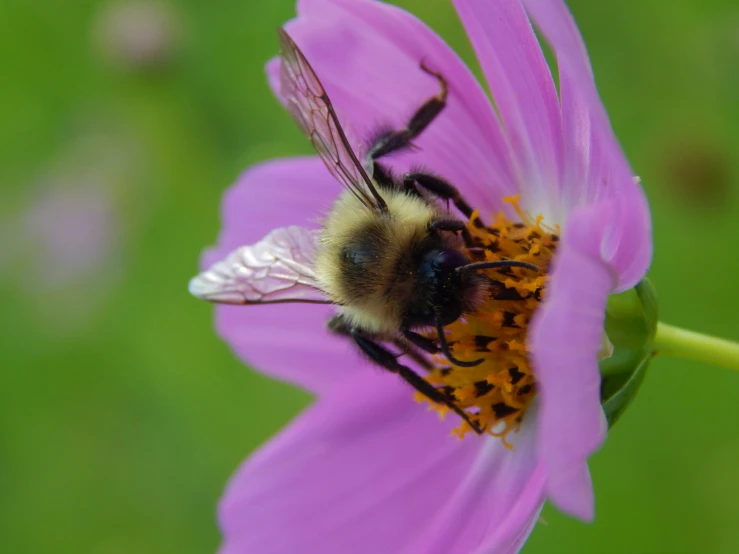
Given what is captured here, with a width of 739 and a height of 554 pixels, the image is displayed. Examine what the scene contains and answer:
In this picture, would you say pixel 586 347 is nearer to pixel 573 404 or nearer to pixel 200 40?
pixel 573 404

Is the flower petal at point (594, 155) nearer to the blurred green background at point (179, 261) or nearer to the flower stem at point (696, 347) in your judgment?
the flower stem at point (696, 347)

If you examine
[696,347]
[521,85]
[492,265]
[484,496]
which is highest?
[521,85]

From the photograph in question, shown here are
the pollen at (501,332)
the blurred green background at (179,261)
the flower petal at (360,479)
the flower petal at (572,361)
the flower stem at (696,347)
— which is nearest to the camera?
the flower petal at (572,361)

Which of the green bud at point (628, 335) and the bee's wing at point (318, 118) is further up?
the bee's wing at point (318, 118)

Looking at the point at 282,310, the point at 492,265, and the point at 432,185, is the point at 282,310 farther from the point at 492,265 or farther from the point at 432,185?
the point at 492,265

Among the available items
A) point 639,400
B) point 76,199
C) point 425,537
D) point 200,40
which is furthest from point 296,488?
point 76,199

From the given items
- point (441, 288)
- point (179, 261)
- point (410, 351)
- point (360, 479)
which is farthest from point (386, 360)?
point (179, 261)

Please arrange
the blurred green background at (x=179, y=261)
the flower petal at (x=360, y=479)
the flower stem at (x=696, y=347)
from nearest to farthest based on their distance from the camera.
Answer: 1. the flower stem at (x=696, y=347)
2. the flower petal at (x=360, y=479)
3. the blurred green background at (x=179, y=261)

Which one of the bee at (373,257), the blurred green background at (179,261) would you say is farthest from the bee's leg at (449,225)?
the blurred green background at (179,261)
